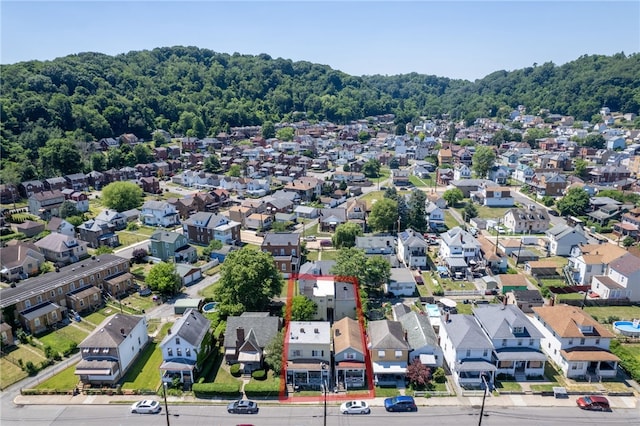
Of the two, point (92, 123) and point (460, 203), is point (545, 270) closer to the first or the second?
point (460, 203)

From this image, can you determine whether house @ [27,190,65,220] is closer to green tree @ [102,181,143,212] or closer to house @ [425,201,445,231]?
green tree @ [102,181,143,212]

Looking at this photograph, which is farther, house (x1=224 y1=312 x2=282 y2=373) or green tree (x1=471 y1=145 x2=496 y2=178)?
green tree (x1=471 y1=145 x2=496 y2=178)

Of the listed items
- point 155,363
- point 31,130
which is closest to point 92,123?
point 31,130

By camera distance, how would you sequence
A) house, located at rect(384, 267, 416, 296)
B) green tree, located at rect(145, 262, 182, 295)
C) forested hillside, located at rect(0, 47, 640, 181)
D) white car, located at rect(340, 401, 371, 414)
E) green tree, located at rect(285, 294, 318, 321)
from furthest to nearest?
1. forested hillside, located at rect(0, 47, 640, 181)
2. house, located at rect(384, 267, 416, 296)
3. green tree, located at rect(145, 262, 182, 295)
4. green tree, located at rect(285, 294, 318, 321)
5. white car, located at rect(340, 401, 371, 414)

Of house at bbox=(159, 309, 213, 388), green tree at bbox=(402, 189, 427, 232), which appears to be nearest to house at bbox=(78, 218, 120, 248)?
house at bbox=(159, 309, 213, 388)

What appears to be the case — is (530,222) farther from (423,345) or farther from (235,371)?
(235,371)

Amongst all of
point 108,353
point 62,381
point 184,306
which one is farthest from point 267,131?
point 62,381
